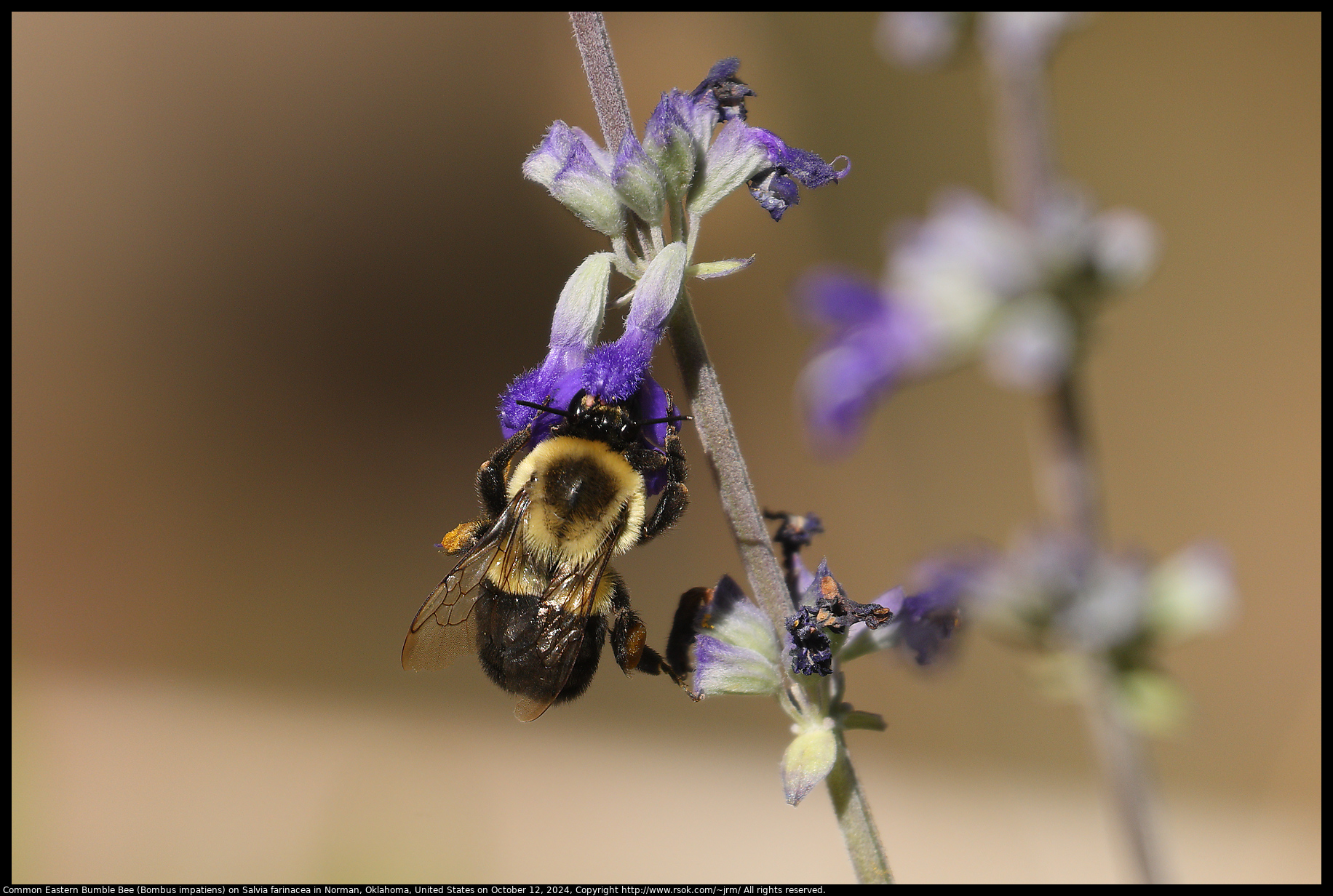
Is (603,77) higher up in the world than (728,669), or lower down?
higher up

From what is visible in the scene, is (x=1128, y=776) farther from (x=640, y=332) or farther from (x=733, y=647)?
(x=640, y=332)

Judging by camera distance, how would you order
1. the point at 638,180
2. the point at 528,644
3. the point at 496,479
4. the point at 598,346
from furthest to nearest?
the point at 496,479, the point at 528,644, the point at 598,346, the point at 638,180

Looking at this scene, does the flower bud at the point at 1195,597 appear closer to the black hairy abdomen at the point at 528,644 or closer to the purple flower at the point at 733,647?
the purple flower at the point at 733,647

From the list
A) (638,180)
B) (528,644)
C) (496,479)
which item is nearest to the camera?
(638,180)

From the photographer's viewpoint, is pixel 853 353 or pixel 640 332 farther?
pixel 853 353

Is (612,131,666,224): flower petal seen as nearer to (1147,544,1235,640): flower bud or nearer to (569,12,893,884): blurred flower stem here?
(569,12,893,884): blurred flower stem

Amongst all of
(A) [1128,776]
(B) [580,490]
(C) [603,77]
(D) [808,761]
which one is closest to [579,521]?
(B) [580,490]

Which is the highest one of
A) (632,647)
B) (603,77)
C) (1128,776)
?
(603,77)
